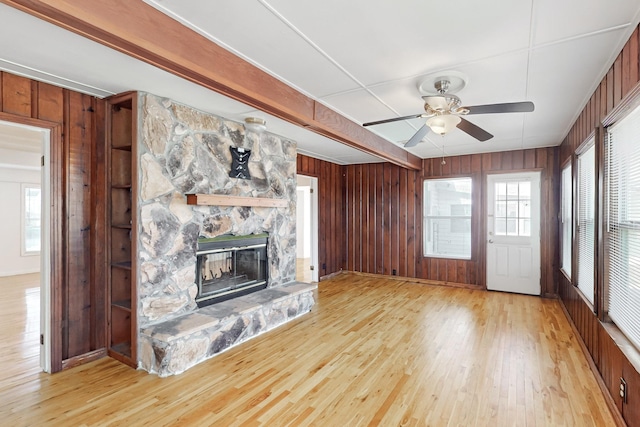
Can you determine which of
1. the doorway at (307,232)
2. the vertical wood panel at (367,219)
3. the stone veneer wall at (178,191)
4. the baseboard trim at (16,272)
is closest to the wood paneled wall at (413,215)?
the vertical wood panel at (367,219)

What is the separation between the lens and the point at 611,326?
242 cm

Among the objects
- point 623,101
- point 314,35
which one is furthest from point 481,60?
point 314,35

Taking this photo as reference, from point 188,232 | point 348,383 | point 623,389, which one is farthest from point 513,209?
point 188,232

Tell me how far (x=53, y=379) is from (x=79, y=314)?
20.8 inches

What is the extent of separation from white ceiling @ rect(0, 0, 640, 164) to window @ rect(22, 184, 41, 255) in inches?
251

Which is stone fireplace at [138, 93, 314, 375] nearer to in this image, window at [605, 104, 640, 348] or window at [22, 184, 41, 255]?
window at [605, 104, 640, 348]

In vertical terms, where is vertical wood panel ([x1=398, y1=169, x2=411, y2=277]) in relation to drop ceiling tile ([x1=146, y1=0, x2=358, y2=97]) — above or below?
below

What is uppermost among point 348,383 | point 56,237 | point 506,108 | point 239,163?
point 506,108

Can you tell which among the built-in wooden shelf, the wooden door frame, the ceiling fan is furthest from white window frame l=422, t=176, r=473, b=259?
the wooden door frame

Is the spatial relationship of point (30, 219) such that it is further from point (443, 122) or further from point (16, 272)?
point (443, 122)

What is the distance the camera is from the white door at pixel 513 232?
5422mm

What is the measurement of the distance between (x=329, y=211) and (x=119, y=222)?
4.26m

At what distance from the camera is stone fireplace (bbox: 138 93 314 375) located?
9.38ft

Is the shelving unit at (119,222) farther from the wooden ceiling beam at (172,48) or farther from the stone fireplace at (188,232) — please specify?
the wooden ceiling beam at (172,48)
